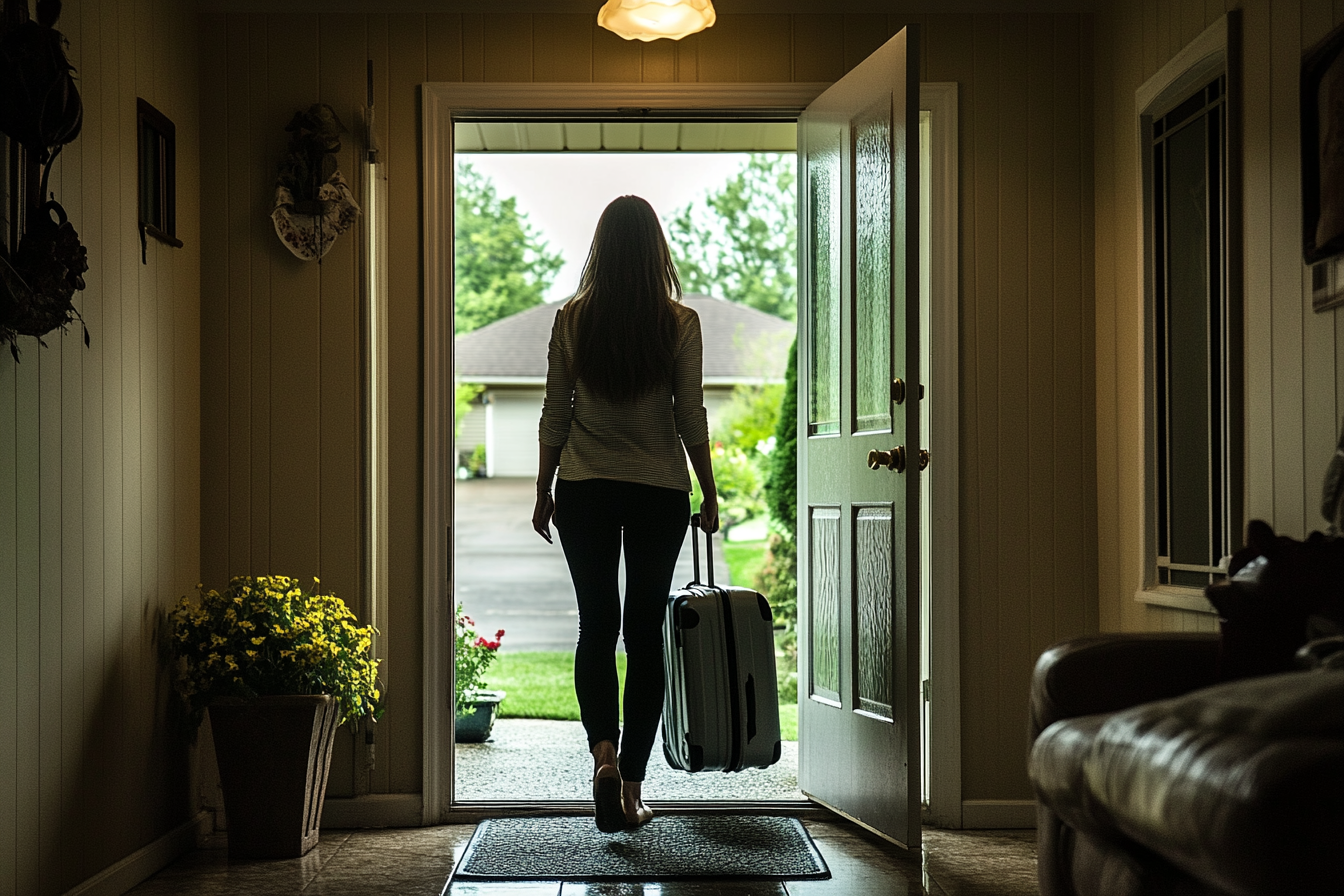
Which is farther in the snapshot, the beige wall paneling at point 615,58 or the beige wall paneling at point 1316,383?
the beige wall paneling at point 615,58

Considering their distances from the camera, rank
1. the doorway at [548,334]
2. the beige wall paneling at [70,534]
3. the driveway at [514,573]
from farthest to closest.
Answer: the doorway at [548,334], the driveway at [514,573], the beige wall paneling at [70,534]

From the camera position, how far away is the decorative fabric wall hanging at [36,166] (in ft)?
7.06

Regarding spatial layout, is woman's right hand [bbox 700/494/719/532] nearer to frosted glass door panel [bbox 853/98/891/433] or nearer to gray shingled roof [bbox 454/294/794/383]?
frosted glass door panel [bbox 853/98/891/433]

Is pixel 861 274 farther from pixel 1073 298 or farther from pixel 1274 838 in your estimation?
pixel 1274 838

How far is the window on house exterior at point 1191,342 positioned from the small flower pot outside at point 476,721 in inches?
104

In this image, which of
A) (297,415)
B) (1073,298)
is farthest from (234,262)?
(1073,298)

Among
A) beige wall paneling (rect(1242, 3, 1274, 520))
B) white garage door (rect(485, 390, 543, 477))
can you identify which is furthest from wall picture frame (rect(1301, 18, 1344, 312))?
white garage door (rect(485, 390, 543, 477))

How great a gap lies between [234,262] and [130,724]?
125cm

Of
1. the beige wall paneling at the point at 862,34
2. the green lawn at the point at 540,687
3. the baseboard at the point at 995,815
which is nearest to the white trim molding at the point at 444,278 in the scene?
the beige wall paneling at the point at 862,34

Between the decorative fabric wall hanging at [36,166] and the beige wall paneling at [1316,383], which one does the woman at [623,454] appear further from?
the beige wall paneling at [1316,383]

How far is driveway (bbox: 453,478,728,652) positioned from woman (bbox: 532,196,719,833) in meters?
4.17

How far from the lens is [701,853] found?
286 cm

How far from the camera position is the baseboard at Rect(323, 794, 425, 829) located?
3230 millimetres

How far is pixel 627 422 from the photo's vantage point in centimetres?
287
